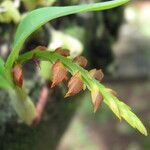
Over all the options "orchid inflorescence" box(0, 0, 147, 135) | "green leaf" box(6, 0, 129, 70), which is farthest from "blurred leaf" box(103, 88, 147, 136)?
"green leaf" box(6, 0, 129, 70)

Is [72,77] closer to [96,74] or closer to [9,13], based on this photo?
[96,74]

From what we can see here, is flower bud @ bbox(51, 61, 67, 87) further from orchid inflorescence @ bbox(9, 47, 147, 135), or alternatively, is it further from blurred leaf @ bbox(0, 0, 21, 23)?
blurred leaf @ bbox(0, 0, 21, 23)

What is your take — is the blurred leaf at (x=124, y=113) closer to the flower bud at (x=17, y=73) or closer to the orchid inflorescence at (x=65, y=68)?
the orchid inflorescence at (x=65, y=68)

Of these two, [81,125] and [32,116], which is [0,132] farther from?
[81,125]

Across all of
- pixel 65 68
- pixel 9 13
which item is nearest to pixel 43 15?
pixel 65 68

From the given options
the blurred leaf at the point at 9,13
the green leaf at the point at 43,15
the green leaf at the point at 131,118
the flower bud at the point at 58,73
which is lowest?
the green leaf at the point at 131,118

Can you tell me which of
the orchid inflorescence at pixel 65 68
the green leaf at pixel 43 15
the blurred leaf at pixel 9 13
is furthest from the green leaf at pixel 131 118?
the blurred leaf at pixel 9 13

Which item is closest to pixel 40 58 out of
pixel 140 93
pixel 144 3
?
pixel 140 93
